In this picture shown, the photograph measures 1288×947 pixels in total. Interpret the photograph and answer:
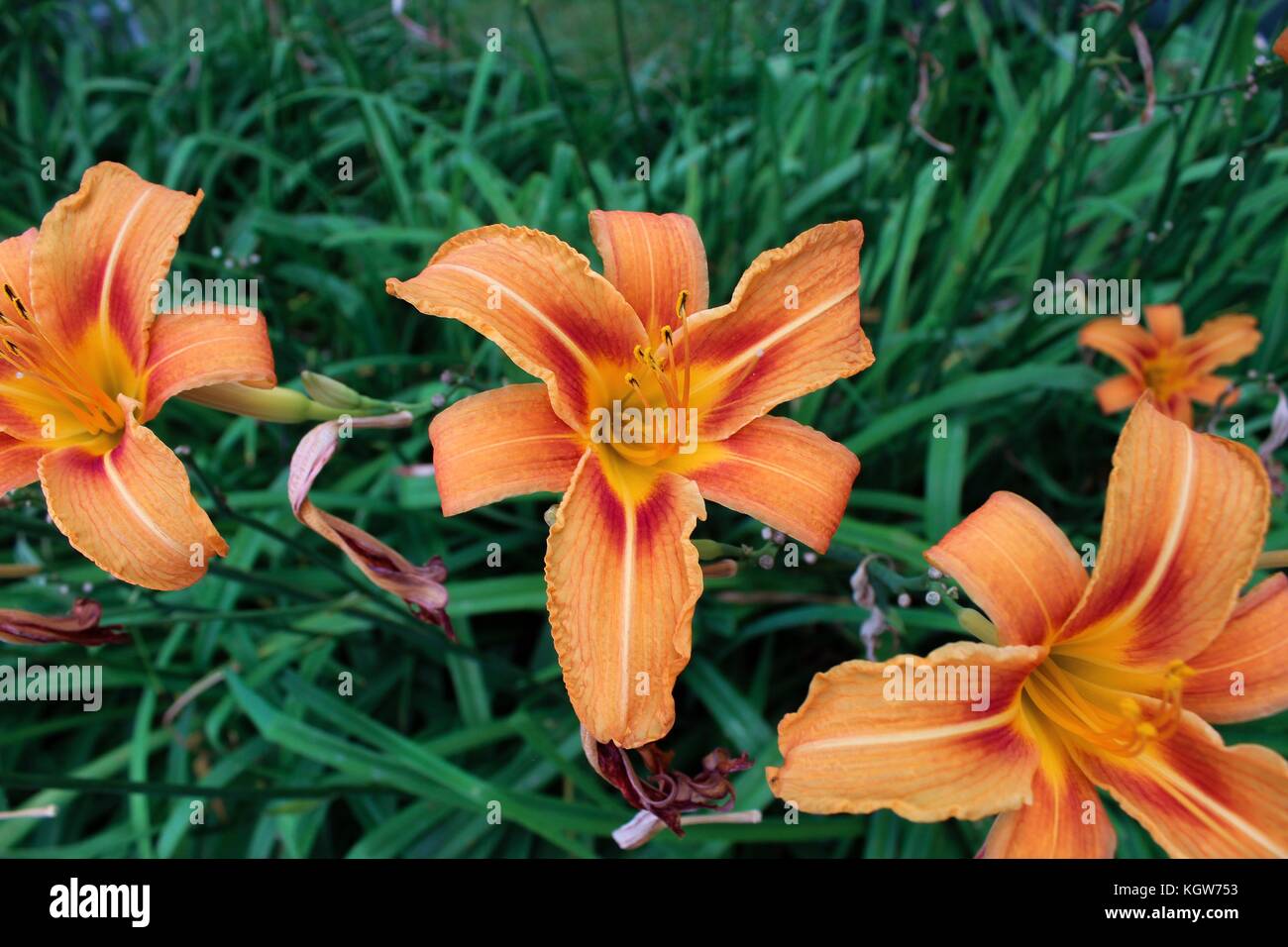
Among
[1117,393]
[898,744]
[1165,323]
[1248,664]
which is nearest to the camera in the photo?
[898,744]

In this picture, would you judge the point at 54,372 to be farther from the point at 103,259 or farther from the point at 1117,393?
the point at 1117,393

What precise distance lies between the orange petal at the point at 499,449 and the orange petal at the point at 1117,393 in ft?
5.04

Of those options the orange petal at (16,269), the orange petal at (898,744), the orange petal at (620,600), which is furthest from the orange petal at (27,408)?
the orange petal at (898,744)

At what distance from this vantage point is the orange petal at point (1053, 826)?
1207mm

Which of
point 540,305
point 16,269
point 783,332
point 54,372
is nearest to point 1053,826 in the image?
point 783,332

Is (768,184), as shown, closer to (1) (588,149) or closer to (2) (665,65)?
(1) (588,149)

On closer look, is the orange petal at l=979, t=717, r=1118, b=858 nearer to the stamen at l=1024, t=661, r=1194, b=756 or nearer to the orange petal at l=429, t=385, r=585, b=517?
the stamen at l=1024, t=661, r=1194, b=756

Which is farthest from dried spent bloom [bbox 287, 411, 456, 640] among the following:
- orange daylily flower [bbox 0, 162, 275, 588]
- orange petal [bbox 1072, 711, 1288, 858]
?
orange petal [bbox 1072, 711, 1288, 858]

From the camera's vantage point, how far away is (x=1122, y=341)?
2.26 metres

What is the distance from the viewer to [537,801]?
2.04 m

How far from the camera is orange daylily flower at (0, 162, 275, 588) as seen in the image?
4.04ft

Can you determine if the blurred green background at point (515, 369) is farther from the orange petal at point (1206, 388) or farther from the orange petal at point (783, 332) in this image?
the orange petal at point (783, 332)

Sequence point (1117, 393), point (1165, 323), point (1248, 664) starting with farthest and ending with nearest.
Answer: point (1165, 323) < point (1117, 393) < point (1248, 664)

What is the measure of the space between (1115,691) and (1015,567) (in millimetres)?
309
